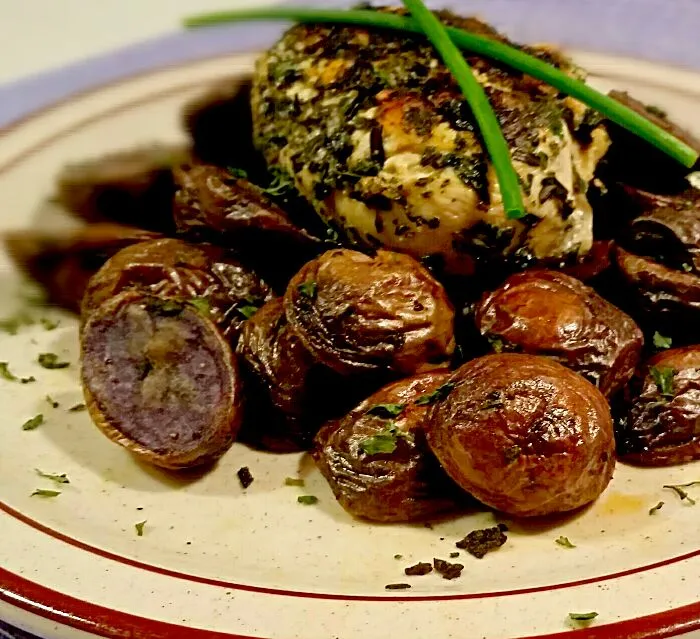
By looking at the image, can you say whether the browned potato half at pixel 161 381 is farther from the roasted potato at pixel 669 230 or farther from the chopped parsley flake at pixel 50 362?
the roasted potato at pixel 669 230

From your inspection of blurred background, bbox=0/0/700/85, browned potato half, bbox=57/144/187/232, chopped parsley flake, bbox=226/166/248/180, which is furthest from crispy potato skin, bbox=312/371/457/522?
blurred background, bbox=0/0/700/85

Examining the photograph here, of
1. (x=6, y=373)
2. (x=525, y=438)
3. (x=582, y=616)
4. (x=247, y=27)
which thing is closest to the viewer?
(x=582, y=616)

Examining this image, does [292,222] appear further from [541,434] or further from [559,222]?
[541,434]

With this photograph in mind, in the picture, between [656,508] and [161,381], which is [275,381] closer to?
[161,381]

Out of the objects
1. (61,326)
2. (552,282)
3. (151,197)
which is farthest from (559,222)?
(61,326)

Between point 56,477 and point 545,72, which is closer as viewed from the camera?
point 56,477

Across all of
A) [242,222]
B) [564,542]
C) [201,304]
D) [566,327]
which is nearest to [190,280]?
[201,304]

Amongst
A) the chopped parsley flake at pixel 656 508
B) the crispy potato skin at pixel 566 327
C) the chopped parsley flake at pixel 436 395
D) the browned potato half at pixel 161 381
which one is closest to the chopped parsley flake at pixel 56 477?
the browned potato half at pixel 161 381

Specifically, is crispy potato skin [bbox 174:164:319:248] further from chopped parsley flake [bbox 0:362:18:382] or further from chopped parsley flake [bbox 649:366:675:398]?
chopped parsley flake [bbox 649:366:675:398]
